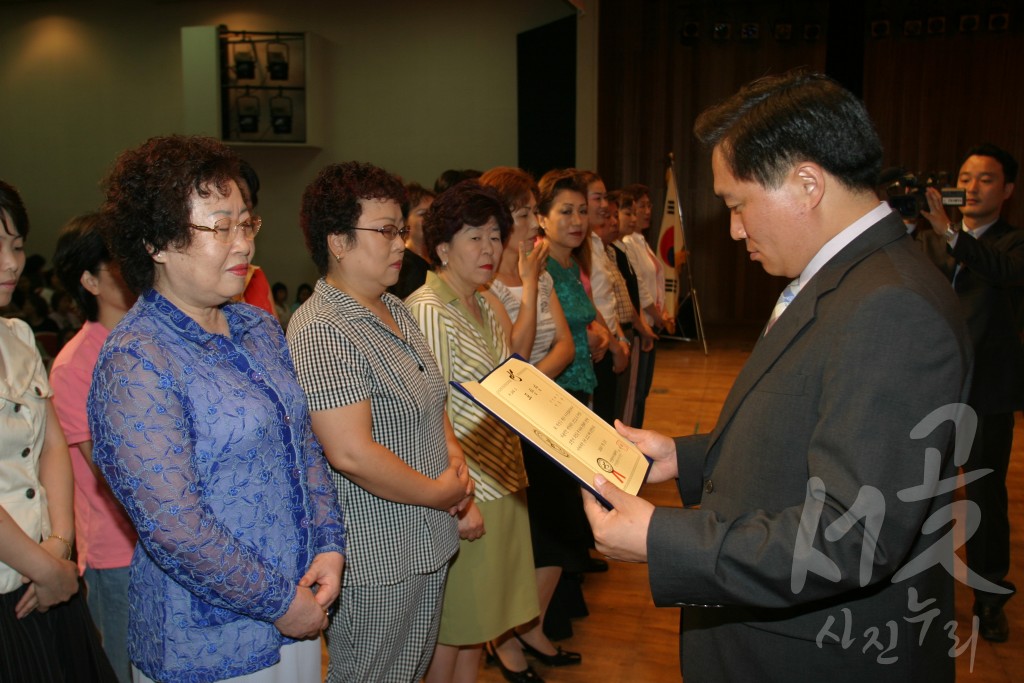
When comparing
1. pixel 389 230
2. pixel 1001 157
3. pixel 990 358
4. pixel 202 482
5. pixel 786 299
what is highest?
pixel 1001 157

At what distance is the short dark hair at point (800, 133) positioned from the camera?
1324 millimetres

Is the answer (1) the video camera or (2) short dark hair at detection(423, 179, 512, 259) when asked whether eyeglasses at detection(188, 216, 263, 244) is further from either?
(1) the video camera

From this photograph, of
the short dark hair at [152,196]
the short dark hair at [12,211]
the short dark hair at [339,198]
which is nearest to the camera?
the short dark hair at [152,196]

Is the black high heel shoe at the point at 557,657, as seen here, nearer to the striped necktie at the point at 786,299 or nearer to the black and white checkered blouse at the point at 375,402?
the black and white checkered blouse at the point at 375,402

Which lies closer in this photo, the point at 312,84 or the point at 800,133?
the point at 800,133

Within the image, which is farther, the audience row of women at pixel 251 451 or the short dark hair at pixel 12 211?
the short dark hair at pixel 12 211

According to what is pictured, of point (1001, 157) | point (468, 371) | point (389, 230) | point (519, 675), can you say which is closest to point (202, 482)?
point (389, 230)

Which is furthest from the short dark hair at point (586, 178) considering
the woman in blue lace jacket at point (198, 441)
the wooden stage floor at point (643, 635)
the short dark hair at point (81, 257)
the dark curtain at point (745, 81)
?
the dark curtain at point (745, 81)

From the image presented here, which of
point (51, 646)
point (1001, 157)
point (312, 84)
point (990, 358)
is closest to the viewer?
point (51, 646)

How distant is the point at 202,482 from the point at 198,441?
81mm

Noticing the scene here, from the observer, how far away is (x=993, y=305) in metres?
3.51

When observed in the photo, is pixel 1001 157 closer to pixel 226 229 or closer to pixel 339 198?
pixel 339 198

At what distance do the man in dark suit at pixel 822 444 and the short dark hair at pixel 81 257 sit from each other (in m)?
1.69

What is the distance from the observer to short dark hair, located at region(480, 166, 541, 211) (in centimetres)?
326
